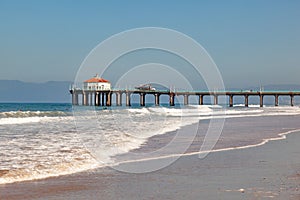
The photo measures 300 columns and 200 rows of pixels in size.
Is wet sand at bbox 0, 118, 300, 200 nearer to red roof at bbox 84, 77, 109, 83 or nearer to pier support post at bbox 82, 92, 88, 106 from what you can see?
pier support post at bbox 82, 92, 88, 106

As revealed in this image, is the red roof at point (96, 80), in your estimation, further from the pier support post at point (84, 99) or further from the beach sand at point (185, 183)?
the beach sand at point (185, 183)

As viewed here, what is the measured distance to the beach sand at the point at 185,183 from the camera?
5926 millimetres

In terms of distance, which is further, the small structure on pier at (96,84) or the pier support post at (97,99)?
the small structure on pier at (96,84)

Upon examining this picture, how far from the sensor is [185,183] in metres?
6.76

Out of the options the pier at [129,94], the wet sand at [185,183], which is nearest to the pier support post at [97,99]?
the pier at [129,94]

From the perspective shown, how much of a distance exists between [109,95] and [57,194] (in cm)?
7213

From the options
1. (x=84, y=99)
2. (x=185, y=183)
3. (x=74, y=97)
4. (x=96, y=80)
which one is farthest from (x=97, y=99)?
(x=185, y=183)

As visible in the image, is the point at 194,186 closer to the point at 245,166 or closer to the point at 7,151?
the point at 245,166

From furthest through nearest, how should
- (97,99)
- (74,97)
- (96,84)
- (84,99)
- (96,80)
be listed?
(96,80)
(74,97)
(96,84)
(84,99)
(97,99)

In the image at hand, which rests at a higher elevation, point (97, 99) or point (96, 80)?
Answer: point (96, 80)

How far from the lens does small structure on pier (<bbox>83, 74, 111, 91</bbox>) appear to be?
263ft

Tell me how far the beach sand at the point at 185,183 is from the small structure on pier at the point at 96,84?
7134 centimetres

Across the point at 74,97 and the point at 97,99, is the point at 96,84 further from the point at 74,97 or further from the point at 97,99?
the point at 74,97

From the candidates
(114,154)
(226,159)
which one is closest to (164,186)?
(226,159)
